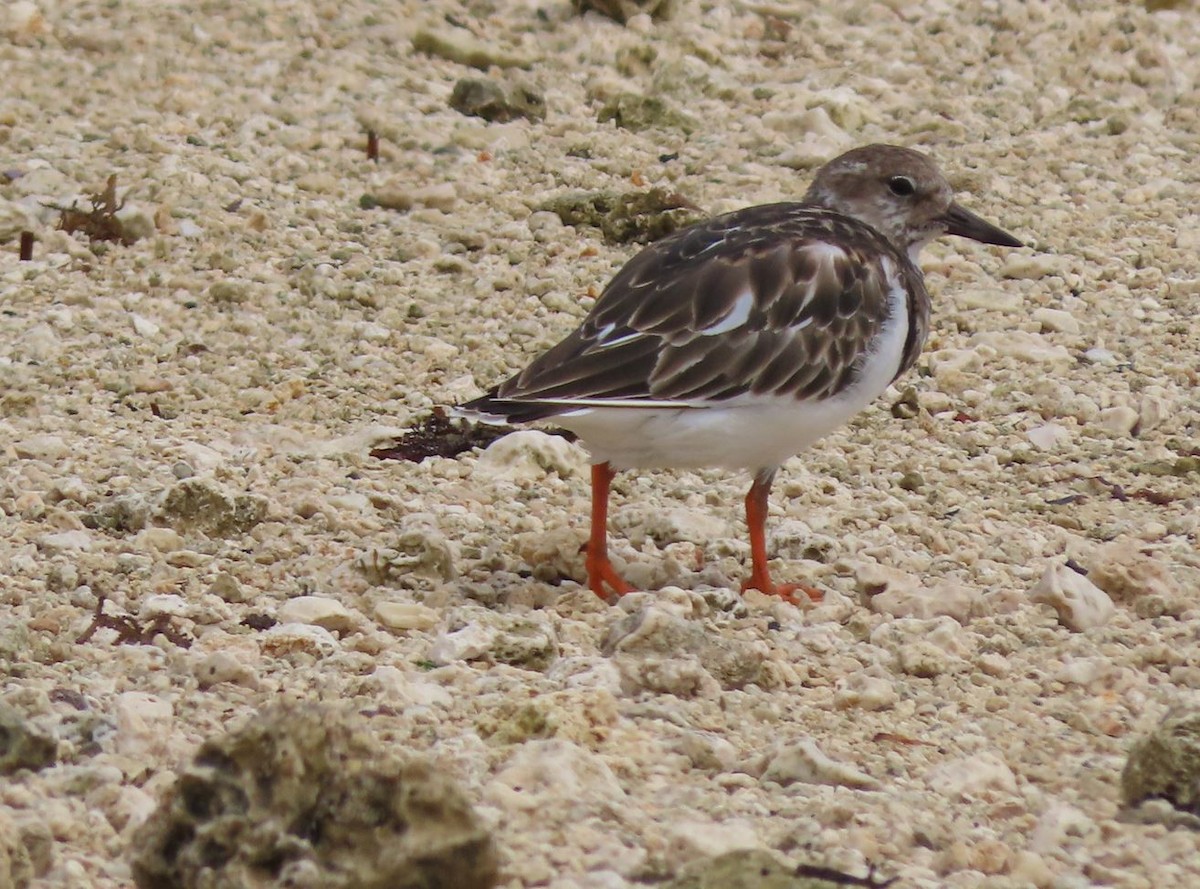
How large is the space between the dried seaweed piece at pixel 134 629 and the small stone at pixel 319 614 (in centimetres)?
28

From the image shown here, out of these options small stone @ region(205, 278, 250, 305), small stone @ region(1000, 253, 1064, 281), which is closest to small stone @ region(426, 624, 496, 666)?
small stone @ region(205, 278, 250, 305)

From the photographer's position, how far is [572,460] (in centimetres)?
616

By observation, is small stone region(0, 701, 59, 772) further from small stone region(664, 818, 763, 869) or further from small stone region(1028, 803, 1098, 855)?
small stone region(1028, 803, 1098, 855)

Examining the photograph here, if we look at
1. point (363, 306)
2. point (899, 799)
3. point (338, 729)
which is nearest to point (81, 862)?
point (338, 729)

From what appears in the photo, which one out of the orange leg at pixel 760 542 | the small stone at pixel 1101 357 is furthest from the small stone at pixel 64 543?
the small stone at pixel 1101 357

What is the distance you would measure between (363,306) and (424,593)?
221 centimetres

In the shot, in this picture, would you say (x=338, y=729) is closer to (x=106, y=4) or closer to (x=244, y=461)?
(x=244, y=461)

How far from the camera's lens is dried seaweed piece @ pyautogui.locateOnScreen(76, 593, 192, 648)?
15.3ft

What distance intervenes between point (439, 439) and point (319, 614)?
1467mm

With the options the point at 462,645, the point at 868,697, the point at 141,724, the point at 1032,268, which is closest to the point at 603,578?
the point at 462,645

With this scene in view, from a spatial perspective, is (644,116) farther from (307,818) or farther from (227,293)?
(307,818)

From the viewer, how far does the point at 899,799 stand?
404 centimetres

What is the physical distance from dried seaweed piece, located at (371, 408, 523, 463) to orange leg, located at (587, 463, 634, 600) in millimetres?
871

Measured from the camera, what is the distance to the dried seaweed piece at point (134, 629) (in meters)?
4.67
